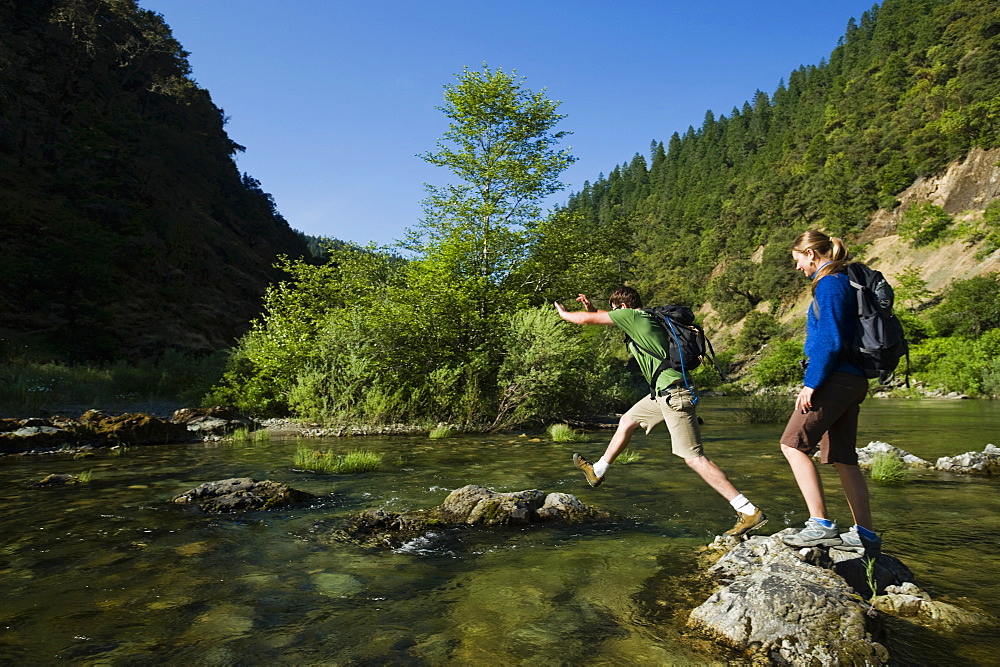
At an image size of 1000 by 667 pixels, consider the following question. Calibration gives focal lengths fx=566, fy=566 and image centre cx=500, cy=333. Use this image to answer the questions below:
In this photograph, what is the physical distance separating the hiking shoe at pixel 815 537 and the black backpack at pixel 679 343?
1.51m

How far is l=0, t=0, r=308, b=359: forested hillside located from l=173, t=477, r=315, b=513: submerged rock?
75.4ft

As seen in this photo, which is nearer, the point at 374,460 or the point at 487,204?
the point at 374,460

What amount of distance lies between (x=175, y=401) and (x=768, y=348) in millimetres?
59096

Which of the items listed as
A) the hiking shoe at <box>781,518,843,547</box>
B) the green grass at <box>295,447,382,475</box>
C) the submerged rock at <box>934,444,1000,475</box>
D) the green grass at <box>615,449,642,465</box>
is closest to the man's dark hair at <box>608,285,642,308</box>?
the hiking shoe at <box>781,518,843,547</box>

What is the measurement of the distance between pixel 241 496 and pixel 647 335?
192 inches

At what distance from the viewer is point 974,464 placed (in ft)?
26.4

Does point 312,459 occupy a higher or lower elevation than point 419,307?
lower

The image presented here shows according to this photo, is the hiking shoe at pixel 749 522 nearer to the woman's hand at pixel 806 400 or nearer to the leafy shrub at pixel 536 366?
the woman's hand at pixel 806 400

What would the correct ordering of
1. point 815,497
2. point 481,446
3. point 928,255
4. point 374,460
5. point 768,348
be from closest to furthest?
point 815,497 → point 374,460 → point 481,446 → point 928,255 → point 768,348

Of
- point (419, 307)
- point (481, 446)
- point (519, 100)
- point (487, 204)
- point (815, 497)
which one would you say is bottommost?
point (481, 446)

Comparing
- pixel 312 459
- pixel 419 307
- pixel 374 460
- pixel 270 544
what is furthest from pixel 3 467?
pixel 419 307

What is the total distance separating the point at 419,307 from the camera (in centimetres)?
1620

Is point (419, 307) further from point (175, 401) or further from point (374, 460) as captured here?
point (175, 401)

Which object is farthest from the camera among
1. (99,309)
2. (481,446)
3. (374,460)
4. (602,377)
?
(99,309)
